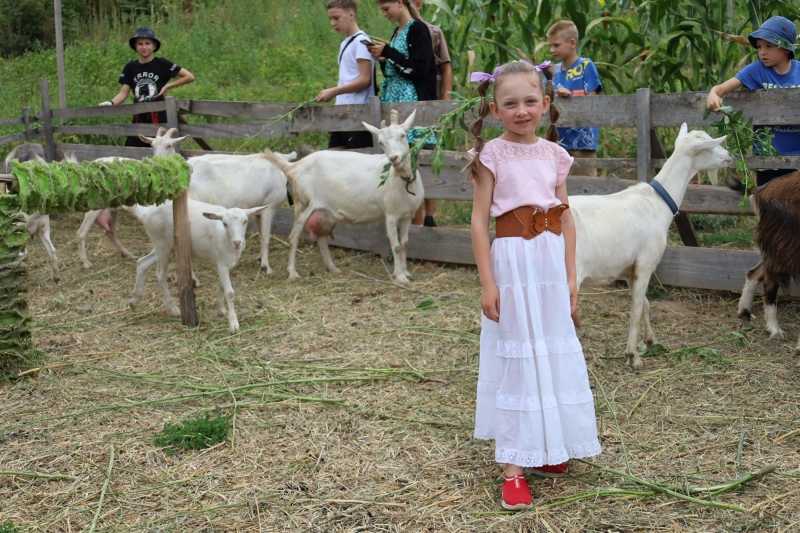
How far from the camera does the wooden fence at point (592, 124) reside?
20.6ft

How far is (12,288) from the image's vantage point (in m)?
5.11

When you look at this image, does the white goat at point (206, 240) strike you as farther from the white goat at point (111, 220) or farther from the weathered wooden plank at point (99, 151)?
the weathered wooden plank at point (99, 151)

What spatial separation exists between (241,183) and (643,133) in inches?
150

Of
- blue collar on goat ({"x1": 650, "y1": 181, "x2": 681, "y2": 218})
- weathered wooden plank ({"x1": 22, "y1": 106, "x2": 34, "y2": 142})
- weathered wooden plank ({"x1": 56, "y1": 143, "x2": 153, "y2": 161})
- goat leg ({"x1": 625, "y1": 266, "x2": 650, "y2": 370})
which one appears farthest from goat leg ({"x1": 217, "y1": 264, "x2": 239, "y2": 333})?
weathered wooden plank ({"x1": 22, "y1": 106, "x2": 34, "y2": 142})

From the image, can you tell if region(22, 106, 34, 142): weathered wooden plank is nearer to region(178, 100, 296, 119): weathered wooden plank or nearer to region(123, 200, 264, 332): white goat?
region(178, 100, 296, 119): weathered wooden plank

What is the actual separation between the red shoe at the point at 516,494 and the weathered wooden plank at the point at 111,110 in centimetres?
833

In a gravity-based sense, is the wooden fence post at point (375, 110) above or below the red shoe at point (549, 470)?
above

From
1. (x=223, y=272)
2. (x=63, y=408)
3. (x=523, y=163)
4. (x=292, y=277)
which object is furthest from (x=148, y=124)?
(x=523, y=163)

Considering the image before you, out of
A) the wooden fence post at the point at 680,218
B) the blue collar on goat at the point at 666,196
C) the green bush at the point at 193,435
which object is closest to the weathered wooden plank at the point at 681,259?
the wooden fence post at the point at 680,218

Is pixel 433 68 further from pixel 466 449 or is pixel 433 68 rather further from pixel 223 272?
pixel 466 449

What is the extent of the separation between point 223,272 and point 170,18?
15.2 metres

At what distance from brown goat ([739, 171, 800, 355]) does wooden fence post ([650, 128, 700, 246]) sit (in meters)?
1.22

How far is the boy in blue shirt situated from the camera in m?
7.18

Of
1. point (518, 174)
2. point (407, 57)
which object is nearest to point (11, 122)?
point (407, 57)
